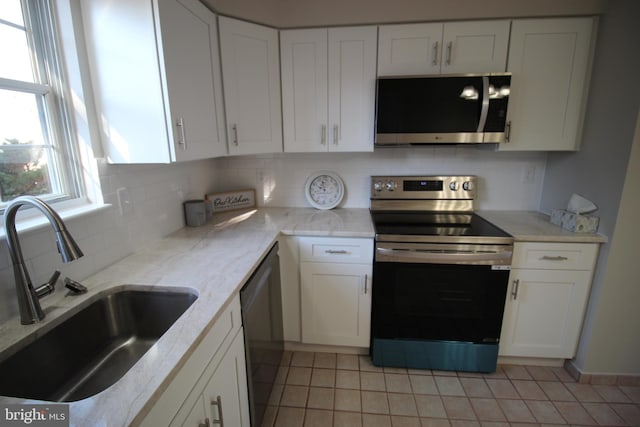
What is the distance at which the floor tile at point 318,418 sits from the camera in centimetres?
162

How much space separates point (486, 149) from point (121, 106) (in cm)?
223

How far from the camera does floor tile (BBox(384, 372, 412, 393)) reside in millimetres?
1831

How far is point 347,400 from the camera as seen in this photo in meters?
1.76

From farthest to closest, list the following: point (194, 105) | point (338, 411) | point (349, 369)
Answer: point (349, 369), point (338, 411), point (194, 105)

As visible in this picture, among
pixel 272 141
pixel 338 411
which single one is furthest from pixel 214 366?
pixel 272 141

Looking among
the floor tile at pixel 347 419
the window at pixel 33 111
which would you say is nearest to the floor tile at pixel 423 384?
the floor tile at pixel 347 419

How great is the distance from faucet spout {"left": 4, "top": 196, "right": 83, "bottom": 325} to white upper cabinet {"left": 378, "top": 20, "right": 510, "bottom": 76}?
6.03 ft

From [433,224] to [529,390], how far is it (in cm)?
114

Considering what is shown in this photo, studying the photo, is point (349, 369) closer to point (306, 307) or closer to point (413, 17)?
point (306, 307)

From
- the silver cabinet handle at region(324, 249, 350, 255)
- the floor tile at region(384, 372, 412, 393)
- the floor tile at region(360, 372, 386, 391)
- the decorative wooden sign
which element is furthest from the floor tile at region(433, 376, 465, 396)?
the decorative wooden sign

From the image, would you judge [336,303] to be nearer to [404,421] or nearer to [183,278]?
[404,421]

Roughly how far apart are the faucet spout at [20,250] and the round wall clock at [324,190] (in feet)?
5.49

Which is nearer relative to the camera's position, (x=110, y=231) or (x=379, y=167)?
(x=110, y=231)

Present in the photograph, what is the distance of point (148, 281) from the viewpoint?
1205mm
